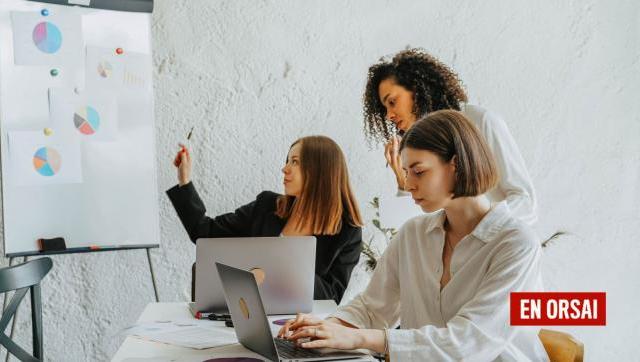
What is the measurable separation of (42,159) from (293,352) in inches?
66.7

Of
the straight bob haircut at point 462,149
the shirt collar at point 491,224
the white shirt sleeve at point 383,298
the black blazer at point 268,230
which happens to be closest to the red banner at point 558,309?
the shirt collar at point 491,224

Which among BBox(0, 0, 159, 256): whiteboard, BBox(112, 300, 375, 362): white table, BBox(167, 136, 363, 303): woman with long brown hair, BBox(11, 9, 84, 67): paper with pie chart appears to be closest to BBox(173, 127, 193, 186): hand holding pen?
BBox(167, 136, 363, 303): woman with long brown hair

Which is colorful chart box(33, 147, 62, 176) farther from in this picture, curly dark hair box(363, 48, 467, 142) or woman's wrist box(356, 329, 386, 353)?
woman's wrist box(356, 329, 386, 353)

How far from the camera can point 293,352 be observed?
139 centimetres

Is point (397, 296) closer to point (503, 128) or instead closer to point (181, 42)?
point (503, 128)

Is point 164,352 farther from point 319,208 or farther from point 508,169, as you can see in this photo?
point 508,169

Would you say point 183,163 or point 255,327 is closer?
point 255,327

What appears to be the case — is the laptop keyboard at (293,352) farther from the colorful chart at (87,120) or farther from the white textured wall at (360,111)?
the white textured wall at (360,111)

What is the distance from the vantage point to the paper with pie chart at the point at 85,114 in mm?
2680

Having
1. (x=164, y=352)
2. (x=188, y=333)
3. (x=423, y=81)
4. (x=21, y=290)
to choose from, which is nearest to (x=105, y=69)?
(x=21, y=290)

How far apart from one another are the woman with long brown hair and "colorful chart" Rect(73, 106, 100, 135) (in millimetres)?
408

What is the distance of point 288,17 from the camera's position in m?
3.25

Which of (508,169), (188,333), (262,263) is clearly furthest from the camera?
(508,169)

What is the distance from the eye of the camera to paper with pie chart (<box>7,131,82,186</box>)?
260 cm
